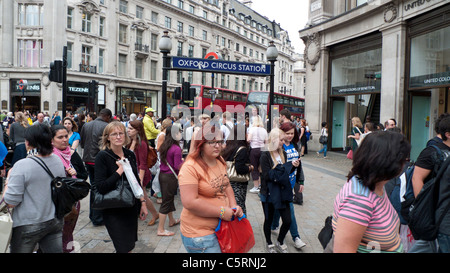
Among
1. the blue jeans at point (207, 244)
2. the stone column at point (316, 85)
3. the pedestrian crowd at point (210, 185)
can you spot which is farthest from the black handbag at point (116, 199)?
the stone column at point (316, 85)

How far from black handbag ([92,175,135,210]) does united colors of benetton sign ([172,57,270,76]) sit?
5.11m

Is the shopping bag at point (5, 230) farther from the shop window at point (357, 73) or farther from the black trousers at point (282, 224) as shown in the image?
the shop window at point (357, 73)

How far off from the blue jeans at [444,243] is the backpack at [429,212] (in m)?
0.04

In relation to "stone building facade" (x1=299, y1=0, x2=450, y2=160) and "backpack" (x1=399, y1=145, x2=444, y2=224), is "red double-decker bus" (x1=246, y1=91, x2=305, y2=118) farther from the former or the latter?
"backpack" (x1=399, y1=145, x2=444, y2=224)

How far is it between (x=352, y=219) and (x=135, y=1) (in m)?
42.4

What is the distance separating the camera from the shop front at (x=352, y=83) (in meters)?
13.1

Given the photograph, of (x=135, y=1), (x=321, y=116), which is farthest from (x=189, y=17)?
(x=321, y=116)

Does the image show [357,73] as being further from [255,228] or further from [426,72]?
[255,228]

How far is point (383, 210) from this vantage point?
1840mm

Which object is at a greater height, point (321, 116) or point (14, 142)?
point (321, 116)

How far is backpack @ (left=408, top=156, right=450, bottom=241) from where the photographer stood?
2352mm

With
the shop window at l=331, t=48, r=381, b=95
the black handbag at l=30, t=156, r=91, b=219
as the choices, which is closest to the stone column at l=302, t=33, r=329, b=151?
the shop window at l=331, t=48, r=381, b=95

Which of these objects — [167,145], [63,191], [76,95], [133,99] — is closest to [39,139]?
[63,191]
